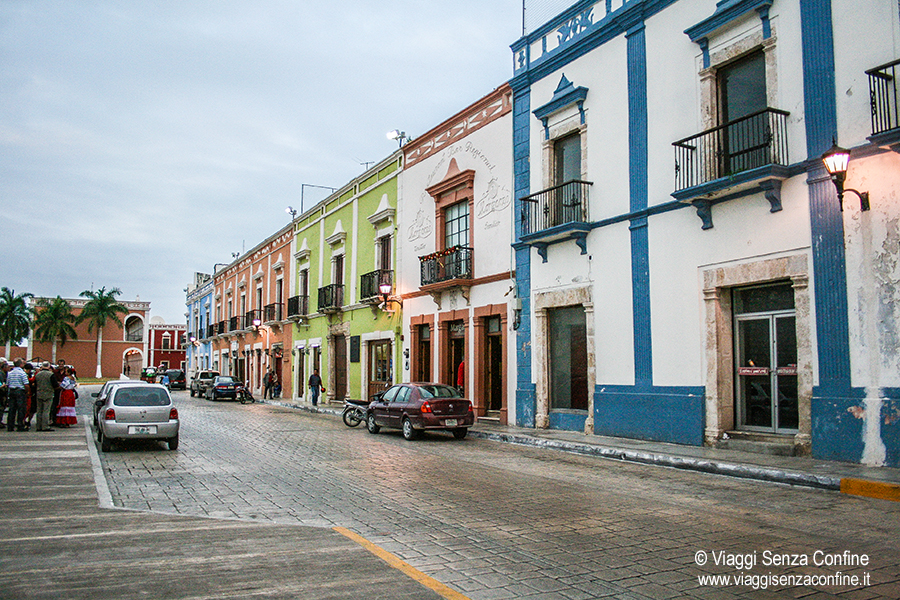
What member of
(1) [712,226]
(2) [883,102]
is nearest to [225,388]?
(1) [712,226]

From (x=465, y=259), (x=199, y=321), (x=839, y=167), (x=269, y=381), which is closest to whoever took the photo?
(x=839, y=167)

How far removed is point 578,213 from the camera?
1617 cm

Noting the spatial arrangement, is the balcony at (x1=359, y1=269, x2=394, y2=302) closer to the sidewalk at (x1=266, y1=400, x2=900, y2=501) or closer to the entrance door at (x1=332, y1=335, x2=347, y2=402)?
the entrance door at (x1=332, y1=335, x2=347, y2=402)

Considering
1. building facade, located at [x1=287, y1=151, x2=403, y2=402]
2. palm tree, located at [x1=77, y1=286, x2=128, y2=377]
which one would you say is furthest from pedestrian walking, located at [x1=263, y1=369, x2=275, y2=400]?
palm tree, located at [x1=77, y1=286, x2=128, y2=377]

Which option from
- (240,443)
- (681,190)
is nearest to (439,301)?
(240,443)

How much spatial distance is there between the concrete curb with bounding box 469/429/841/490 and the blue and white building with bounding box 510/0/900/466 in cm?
142

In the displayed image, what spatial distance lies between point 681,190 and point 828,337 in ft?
12.5

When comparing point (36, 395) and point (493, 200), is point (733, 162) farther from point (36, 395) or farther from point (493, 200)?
point (36, 395)

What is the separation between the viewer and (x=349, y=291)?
2894 cm

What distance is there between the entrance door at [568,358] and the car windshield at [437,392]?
269 cm

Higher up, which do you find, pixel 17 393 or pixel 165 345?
pixel 165 345

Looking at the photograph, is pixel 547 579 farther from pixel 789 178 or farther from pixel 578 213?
pixel 578 213

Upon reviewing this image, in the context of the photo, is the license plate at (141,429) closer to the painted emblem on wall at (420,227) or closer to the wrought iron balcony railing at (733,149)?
the wrought iron balcony railing at (733,149)

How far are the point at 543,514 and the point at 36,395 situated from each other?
1408cm
